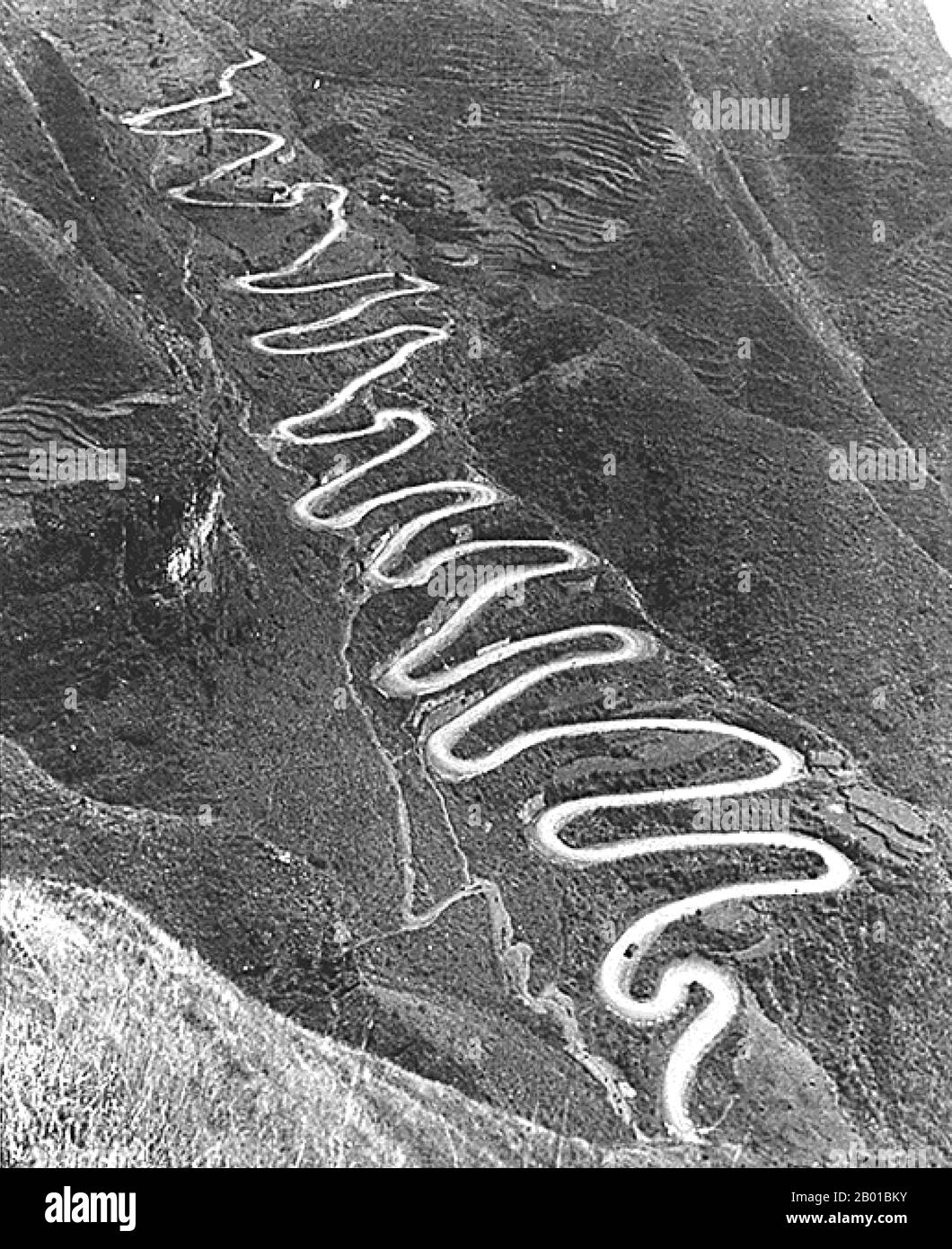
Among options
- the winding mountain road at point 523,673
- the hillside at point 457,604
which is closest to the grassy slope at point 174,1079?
the hillside at point 457,604

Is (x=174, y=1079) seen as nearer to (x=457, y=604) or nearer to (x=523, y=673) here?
(x=523, y=673)

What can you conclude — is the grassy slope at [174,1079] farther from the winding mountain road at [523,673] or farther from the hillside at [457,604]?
the winding mountain road at [523,673]

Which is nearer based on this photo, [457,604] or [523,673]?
[523,673]

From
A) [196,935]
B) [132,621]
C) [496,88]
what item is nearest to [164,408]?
[132,621]

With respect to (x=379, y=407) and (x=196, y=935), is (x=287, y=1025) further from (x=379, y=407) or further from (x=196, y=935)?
(x=379, y=407)

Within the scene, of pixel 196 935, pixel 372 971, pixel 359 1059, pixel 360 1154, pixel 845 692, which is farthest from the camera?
pixel 845 692

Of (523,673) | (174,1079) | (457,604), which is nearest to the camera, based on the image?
(174,1079)

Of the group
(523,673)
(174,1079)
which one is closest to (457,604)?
(523,673)

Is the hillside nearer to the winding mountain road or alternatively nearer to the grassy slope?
the grassy slope
